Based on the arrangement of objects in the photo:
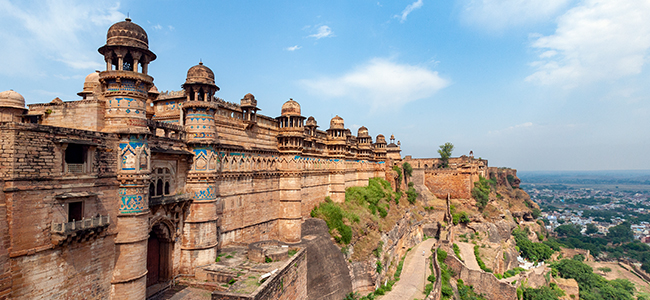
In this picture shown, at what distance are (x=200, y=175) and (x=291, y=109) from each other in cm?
995

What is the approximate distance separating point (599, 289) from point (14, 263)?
2439 inches

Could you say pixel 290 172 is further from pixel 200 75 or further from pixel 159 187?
pixel 159 187

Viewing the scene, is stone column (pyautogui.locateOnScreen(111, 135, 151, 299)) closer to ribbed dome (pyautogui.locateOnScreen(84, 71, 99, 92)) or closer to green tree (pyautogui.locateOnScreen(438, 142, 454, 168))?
ribbed dome (pyautogui.locateOnScreen(84, 71, 99, 92))

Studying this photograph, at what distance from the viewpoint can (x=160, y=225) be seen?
16.2 metres

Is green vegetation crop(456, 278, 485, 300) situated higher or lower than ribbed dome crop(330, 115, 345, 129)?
lower

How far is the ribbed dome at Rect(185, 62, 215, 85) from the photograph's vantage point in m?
18.0

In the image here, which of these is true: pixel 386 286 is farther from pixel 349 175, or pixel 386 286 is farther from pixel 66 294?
pixel 66 294

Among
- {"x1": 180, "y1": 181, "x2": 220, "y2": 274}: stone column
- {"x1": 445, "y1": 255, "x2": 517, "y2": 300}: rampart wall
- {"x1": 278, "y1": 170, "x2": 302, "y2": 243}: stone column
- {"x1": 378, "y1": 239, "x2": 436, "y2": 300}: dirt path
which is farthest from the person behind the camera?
{"x1": 445, "y1": 255, "x2": 517, "y2": 300}: rampart wall

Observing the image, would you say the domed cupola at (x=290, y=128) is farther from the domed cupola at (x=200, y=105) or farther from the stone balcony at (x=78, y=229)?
the stone balcony at (x=78, y=229)

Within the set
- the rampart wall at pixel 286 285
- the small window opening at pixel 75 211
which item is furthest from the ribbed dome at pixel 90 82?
the rampart wall at pixel 286 285

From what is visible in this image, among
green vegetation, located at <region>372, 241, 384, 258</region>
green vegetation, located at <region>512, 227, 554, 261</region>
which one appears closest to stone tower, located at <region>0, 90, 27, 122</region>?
green vegetation, located at <region>372, 241, 384, 258</region>

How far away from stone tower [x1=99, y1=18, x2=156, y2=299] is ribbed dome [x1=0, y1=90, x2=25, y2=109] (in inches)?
344

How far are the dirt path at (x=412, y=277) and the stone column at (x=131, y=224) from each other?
20151 mm

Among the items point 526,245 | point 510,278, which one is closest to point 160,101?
point 510,278
